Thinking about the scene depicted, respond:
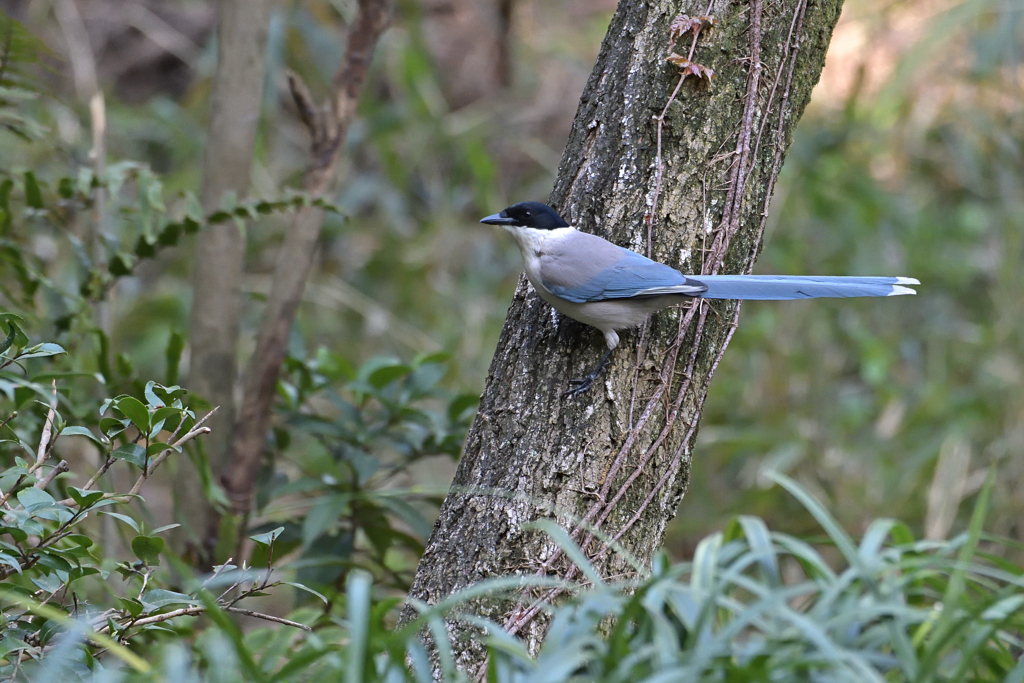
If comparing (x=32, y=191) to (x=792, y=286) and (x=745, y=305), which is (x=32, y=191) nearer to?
(x=792, y=286)

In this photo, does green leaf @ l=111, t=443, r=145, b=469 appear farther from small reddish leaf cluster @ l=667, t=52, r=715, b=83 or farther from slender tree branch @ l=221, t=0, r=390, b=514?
small reddish leaf cluster @ l=667, t=52, r=715, b=83

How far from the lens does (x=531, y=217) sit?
2402 mm

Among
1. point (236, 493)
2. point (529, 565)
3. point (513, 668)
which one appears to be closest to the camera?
point (513, 668)

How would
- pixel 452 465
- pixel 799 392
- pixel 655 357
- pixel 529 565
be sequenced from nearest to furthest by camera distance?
1. pixel 529 565
2. pixel 655 357
3. pixel 452 465
4. pixel 799 392

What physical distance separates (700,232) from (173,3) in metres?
7.41

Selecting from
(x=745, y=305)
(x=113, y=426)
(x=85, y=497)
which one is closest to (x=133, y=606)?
(x=85, y=497)

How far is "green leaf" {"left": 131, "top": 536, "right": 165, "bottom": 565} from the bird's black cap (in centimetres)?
123

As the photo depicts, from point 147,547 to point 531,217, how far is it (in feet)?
4.36

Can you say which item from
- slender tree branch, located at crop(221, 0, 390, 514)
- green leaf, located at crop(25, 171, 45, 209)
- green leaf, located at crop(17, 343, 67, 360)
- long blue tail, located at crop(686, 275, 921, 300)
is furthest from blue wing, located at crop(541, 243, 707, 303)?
green leaf, located at crop(25, 171, 45, 209)

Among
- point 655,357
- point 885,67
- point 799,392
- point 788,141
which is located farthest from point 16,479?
point 885,67

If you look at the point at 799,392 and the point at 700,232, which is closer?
the point at 700,232

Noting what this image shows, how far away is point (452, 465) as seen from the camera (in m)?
4.21

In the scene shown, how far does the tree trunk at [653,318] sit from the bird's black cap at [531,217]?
4 cm

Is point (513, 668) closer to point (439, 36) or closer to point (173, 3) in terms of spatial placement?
point (439, 36)
